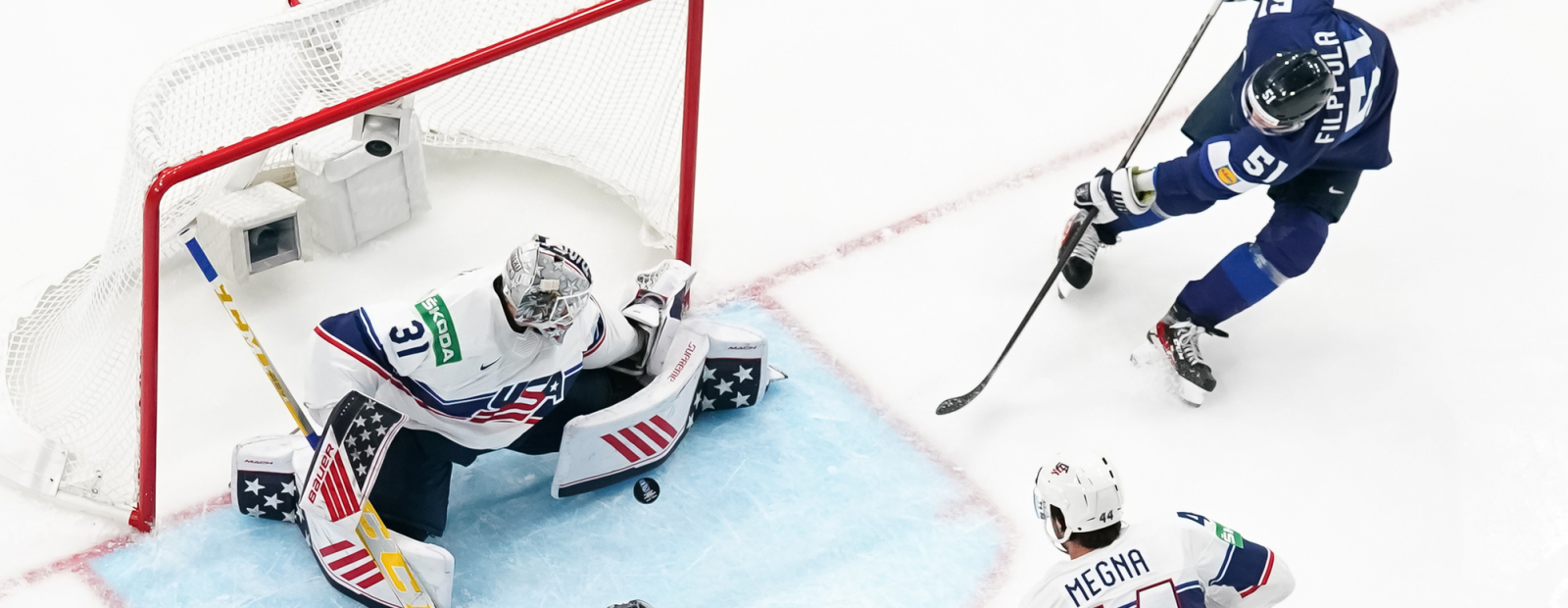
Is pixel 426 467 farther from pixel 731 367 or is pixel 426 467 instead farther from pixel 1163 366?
pixel 1163 366

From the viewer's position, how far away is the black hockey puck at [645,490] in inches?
156

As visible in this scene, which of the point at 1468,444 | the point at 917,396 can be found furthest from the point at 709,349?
the point at 1468,444

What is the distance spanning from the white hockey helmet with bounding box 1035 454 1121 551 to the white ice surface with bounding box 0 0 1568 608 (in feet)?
3.21

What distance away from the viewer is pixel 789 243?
4.87 meters

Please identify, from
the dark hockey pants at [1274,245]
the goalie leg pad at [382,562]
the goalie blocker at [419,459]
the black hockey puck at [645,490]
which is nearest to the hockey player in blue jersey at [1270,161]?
the dark hockey pants at [1274,245]

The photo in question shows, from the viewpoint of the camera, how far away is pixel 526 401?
3.64 metres

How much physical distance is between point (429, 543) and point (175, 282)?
1.39 m

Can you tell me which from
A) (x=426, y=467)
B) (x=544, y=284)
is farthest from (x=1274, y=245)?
(x=426, y=467)

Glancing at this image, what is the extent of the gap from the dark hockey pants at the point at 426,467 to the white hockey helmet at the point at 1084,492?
1.37 meters

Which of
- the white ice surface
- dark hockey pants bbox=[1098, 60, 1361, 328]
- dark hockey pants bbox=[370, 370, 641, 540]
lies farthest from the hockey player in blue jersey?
dark hockey pants bbox=[370, 370, 641, 540]

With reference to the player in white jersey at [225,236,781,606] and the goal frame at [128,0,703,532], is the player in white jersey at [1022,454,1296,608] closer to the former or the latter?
the player in white jersey at [225,236,781,606]

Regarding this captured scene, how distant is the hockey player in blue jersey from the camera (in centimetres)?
375

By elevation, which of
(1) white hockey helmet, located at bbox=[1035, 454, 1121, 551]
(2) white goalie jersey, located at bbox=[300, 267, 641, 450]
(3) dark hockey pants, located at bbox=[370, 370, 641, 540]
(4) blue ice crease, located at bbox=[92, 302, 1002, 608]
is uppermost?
(1) white hockey helmet, located at bbox=[1035, 454, 1121, 551]

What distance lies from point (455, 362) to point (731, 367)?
0.91m
